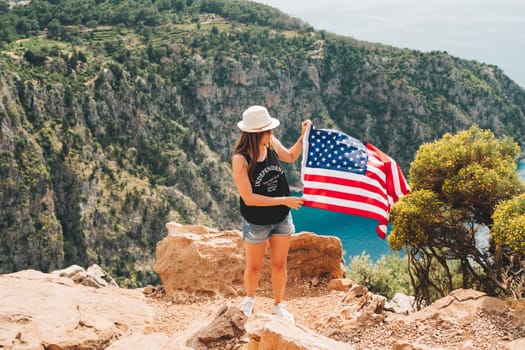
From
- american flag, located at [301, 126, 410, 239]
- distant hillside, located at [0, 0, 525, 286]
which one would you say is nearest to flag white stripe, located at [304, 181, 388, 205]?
american flag, located at [301, 126, 410, 239]

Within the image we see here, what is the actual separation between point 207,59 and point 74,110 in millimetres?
33695

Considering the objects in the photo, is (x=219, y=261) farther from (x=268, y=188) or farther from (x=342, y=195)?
(x=268, y=188)

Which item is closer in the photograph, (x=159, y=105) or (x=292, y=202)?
(x=292, y=202)

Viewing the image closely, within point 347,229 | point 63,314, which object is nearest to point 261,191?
Answer: point 63,314

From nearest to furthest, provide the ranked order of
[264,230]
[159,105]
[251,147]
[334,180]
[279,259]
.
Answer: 1. [251,147]
2. [264,230]
3. [279,259]
4. [334,180]
5. [159,105]

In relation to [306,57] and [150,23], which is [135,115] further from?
[306,57]

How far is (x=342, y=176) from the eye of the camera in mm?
7477

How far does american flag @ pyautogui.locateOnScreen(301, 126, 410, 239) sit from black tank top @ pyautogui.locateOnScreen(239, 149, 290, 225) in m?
1.04

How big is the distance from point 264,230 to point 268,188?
57 centimetres

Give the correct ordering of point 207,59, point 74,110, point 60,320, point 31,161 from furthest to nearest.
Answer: point 207,59, point 74,110, point 31,161, point 60,320

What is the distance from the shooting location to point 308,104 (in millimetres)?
112125

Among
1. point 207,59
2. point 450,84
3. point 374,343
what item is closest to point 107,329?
point 374,343

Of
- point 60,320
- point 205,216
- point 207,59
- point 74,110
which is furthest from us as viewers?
point 207,59

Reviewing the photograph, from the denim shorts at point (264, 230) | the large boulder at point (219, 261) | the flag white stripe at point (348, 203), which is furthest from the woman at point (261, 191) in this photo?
the large boulder at point (219, 261)
